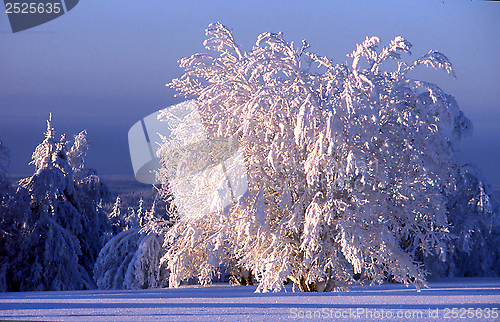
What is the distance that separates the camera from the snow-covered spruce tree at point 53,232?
61.1 feet

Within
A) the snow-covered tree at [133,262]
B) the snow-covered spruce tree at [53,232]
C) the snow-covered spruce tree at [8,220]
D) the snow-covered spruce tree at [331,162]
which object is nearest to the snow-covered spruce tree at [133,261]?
the snow-covered tree at [133,262]

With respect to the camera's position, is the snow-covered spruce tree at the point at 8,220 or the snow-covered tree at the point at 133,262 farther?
the snow-covered spruce tree at the point at 8,220

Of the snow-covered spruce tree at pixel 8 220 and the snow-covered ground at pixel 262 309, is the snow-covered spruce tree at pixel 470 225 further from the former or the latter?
the snow-covered spruce tree at pixel 8 220

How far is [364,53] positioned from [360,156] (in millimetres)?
2168

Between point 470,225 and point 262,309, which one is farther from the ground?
point 262,309

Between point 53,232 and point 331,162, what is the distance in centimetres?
1373

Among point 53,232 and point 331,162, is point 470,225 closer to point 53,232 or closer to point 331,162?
point 331,162

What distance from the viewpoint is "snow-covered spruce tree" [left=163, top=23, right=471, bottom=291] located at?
30.0 feet

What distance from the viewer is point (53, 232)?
753 inches

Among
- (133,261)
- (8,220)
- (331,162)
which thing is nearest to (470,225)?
(133,261)

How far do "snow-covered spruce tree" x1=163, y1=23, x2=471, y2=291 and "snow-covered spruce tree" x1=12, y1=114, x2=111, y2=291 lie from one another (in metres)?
10.9

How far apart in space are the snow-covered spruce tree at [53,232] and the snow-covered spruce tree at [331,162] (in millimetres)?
10876

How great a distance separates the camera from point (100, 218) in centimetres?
2336

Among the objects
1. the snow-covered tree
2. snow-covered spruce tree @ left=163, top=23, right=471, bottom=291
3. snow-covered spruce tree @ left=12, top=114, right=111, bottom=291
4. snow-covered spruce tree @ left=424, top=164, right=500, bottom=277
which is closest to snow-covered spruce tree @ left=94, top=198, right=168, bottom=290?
the snow-covered tree
